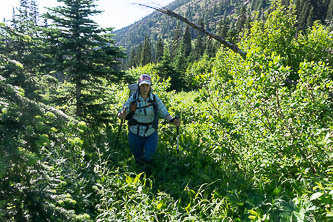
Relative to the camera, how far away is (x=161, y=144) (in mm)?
5750

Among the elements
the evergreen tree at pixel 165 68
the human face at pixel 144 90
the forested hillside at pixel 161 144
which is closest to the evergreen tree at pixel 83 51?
the forested hillside at pixel 161 144

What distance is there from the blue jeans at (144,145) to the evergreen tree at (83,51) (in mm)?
2390

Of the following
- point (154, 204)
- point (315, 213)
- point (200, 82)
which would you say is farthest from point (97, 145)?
point (315, 213)

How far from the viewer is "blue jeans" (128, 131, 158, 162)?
15.0 ft

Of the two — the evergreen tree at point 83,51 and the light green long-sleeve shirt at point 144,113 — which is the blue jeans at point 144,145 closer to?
the light green long-sleeve shirt at point 144,113

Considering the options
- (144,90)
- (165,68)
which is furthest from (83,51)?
(165,68)

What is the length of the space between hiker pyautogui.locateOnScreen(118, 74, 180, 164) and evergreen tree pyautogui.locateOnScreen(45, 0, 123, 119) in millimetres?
2325

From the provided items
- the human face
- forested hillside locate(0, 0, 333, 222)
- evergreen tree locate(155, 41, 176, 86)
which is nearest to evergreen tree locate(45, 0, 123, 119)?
forested hillside locate(0, 0, 333, 222)

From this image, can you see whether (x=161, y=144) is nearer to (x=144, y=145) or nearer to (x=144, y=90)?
(x=144, y=145)

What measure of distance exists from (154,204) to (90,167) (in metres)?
1.76

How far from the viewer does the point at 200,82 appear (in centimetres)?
386

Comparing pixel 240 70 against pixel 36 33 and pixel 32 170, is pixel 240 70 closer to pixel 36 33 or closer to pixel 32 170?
pixel 32 170

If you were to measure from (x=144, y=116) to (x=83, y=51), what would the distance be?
3298 millimetres

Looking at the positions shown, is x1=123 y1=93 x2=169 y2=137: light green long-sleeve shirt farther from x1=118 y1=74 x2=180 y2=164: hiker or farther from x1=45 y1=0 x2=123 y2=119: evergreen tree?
x1=45 y1=0 x2=123 y2=119: evergreen tree
